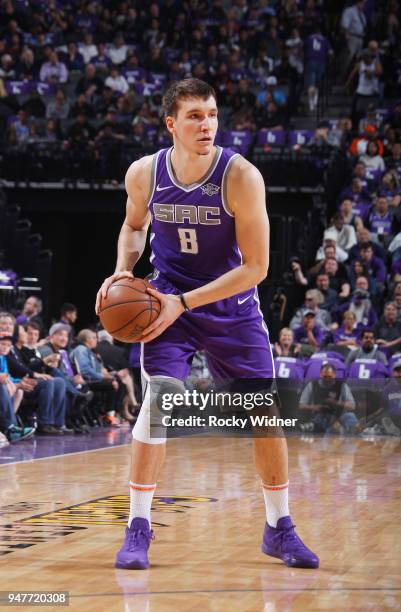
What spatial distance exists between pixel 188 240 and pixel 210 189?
8.9 inches

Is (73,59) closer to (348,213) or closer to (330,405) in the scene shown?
(348,213)

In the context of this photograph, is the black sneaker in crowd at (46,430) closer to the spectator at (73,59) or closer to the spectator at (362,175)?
the spectator at (362,175)

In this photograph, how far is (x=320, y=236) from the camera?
14.6 meters

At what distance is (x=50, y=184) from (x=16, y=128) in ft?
3.58

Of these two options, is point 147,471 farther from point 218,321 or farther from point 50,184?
point 50,184

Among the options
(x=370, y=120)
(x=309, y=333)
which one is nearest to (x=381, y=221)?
(x=309, y=333)

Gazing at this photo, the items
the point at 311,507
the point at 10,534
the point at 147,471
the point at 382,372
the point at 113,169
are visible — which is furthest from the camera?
the point at 113,169

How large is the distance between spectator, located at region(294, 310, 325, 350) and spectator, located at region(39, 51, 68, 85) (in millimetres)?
7640

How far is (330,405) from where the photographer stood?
448 inches

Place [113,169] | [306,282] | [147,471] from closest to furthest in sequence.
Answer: [147,471]
[306,282]
[113,169]

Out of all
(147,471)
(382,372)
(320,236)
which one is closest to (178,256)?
(147,471)

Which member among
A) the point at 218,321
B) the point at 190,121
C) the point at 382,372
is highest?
the point at 190,121

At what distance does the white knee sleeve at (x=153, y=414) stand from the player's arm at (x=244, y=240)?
200 mm

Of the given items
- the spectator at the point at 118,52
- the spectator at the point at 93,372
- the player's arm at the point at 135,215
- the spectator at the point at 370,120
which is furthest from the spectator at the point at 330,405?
the spectator at the point at 118,52
